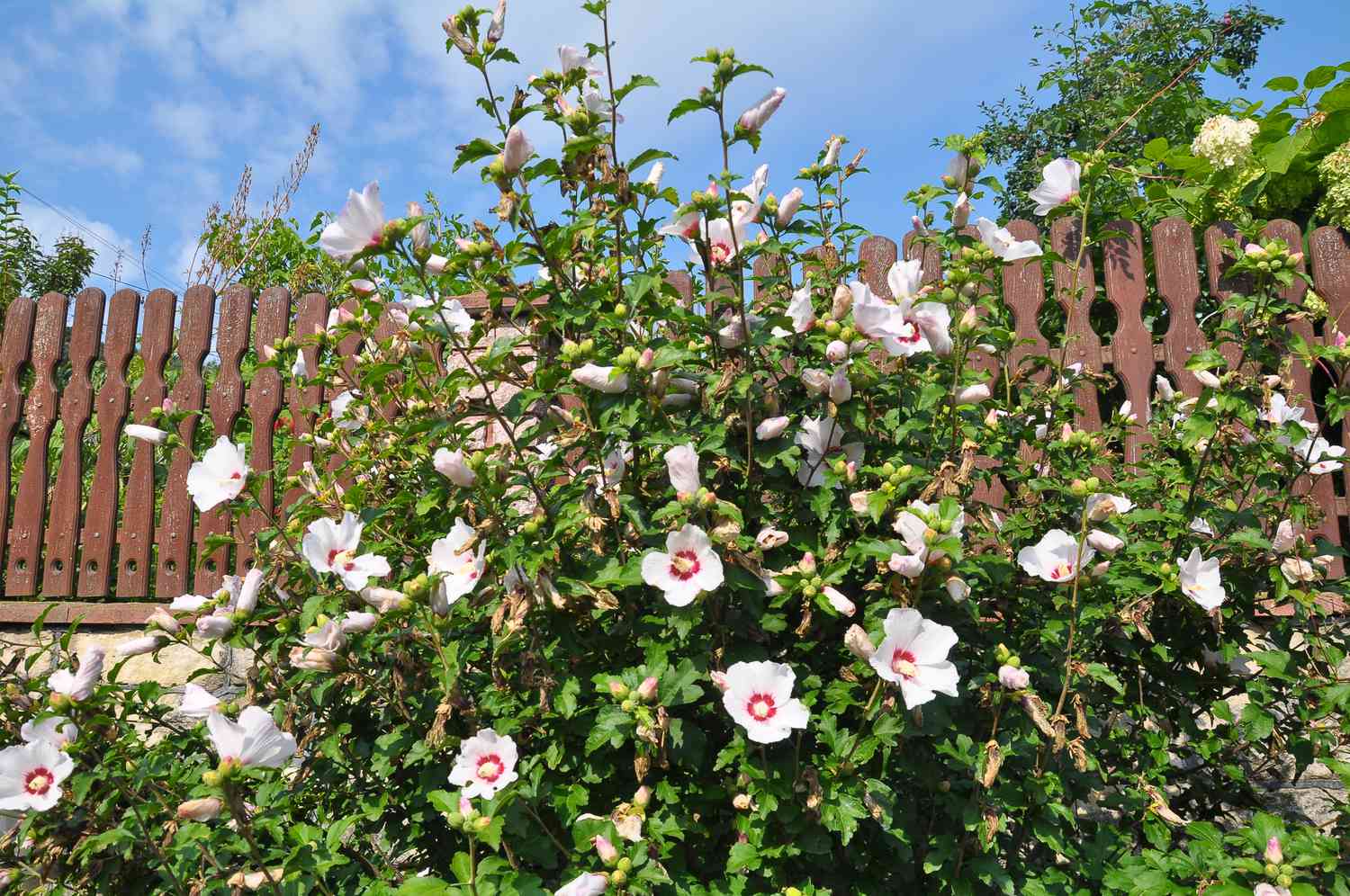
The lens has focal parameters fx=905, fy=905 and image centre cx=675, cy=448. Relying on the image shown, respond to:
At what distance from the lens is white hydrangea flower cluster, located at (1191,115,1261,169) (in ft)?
12.3

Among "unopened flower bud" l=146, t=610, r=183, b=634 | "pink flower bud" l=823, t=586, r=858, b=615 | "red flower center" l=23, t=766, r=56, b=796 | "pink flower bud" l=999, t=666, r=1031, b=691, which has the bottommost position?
"red flower center" l=23, t=766, r=56, b=796

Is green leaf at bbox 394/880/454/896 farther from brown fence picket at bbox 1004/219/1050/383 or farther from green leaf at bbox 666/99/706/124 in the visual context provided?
brown fence picket at bbox 1004/219/1050/383

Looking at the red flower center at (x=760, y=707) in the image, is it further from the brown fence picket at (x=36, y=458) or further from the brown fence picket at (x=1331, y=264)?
the brown fence picket at (x=36, y=458)

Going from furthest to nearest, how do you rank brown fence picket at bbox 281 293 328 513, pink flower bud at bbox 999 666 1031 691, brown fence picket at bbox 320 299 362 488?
brown fence picket at bbox 281 293 328 513, brown fence picket at bbox 320 299 362 488, pink flower bud at bbox 999 666 1031 691

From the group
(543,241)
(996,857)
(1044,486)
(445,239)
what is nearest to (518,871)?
(996,857)

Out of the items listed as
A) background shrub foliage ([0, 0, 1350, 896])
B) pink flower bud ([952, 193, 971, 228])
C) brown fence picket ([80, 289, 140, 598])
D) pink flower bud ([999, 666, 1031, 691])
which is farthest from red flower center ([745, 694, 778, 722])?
brown fence picket ([80, 289, 140, 598])

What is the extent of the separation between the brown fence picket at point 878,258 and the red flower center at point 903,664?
249cm

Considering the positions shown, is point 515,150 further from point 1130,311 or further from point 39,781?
point 1130,311

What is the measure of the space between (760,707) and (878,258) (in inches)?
108

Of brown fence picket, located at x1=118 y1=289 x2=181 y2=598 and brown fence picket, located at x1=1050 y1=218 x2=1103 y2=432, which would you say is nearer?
brown fence picket, located at x1=1050 y1=218 x2=1103 y2=432

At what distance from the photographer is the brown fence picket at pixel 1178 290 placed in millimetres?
3607

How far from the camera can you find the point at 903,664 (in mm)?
1402

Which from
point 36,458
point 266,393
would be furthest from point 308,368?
point 36,458

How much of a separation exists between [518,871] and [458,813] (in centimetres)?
15
